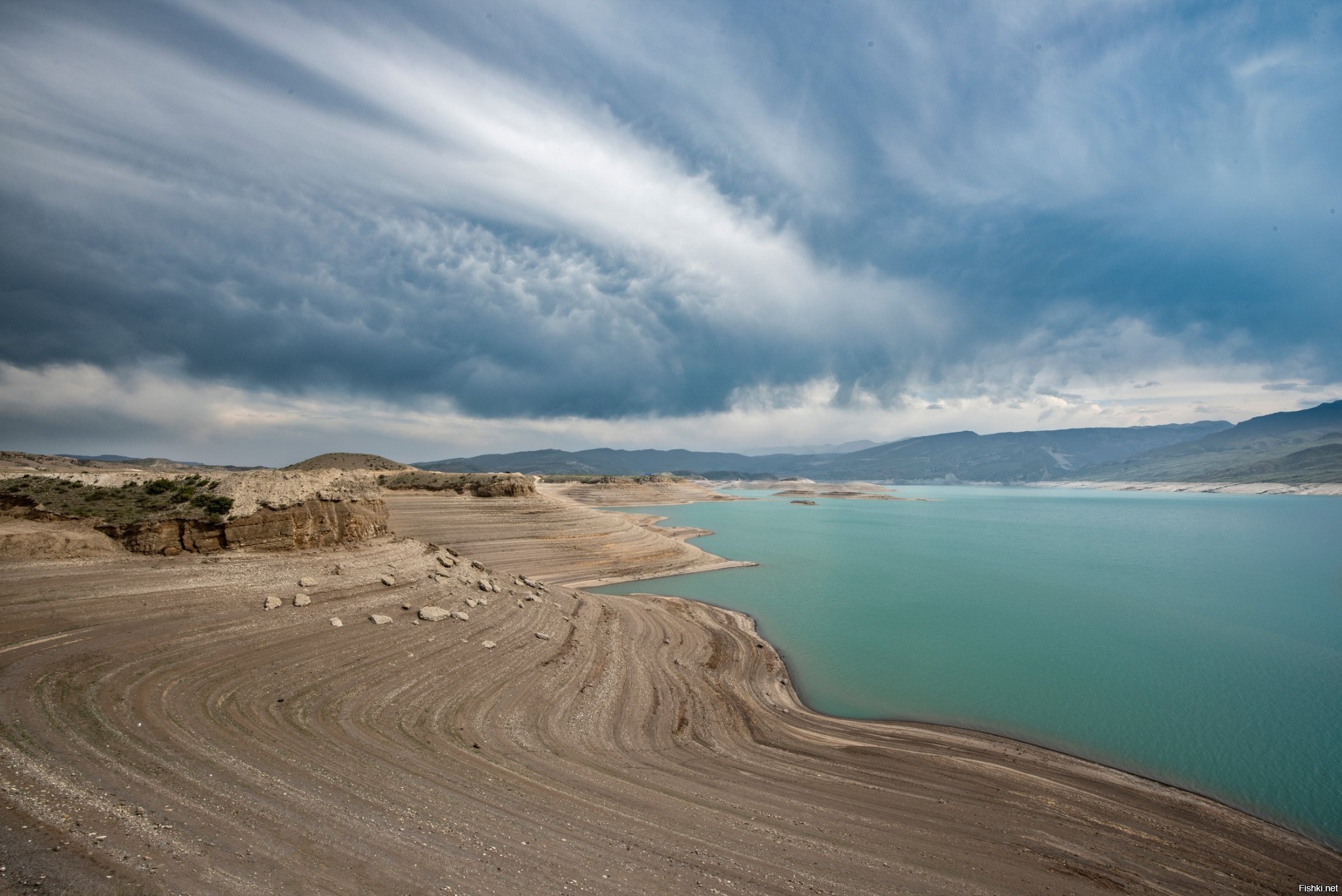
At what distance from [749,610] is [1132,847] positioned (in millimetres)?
17303

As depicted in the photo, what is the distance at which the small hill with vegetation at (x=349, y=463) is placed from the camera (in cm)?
4719

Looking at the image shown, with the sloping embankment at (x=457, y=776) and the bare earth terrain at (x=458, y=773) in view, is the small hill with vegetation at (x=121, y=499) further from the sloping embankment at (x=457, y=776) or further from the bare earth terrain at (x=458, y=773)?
the sloping embankment at (x=457, y=776)

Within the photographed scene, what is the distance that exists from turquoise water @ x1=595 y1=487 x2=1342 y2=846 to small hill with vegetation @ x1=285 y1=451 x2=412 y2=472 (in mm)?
31796

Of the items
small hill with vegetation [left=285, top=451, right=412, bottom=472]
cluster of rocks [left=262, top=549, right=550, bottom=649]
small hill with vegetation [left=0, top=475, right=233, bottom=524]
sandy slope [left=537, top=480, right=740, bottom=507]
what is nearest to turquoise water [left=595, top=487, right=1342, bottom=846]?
cluster of rocks [left=262, top=549, right=550, bottom=649]

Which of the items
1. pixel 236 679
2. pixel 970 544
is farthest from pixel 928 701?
pixel 970 544

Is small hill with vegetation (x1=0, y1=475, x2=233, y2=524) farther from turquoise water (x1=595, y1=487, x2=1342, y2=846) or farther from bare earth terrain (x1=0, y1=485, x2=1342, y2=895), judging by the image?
turquoise water (x1=595, y1=487, x2=1342, y2=846)

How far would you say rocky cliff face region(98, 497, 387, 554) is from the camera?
12.9 meters

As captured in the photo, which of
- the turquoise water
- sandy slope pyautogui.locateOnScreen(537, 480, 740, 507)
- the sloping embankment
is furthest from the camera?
sandy slope pyautogui.locateOnScreen(537, 480, 740, 507)

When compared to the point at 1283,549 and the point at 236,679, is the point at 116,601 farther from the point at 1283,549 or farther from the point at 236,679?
the point at 1283,549

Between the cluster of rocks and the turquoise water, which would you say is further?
the cluster of rocks

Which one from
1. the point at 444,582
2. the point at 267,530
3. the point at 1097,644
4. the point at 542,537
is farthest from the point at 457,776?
the point at 542,537

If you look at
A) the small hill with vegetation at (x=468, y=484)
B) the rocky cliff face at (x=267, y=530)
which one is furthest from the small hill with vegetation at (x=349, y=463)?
the rocky cliff face at (x=267, y=530)

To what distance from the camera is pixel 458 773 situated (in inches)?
311

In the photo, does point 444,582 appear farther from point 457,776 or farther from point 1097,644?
point 1097,644
